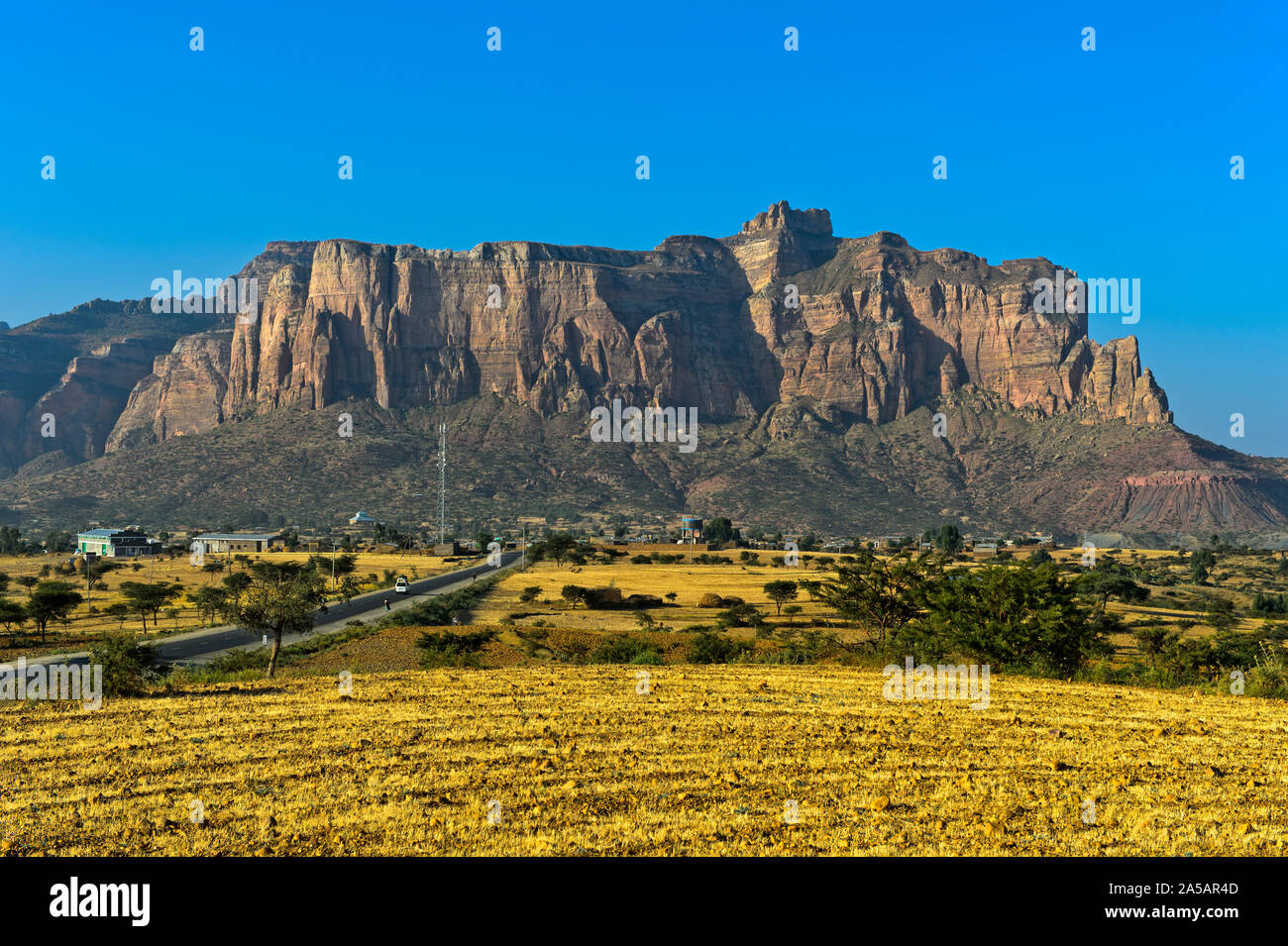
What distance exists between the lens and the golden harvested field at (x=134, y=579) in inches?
1608

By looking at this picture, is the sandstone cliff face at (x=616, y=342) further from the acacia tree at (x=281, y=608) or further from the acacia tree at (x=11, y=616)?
the acacia tree at (x=281, y=608)

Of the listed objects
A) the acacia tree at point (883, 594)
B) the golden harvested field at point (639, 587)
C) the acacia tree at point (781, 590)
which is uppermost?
the acacia tree at point (883, 594)

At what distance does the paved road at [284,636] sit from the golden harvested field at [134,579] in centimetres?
277

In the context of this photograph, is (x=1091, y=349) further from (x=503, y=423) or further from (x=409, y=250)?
(x=409, y=250)

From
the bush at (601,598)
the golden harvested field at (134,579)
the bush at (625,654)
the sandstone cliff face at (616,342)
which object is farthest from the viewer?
the sandstone cliff face at (616,342)

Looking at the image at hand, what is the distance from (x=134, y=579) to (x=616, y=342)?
12499cm

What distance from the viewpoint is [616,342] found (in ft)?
620

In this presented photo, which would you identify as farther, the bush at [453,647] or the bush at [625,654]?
the bush at [625,654]

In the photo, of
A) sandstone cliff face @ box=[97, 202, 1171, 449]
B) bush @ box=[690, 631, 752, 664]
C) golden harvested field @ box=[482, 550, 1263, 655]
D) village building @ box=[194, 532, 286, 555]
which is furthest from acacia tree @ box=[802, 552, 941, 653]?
sandstone cliff face @ box=[97, 202, 1171, 449]

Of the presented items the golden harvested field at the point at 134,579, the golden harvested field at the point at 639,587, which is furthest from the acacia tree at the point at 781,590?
the golden harvested field at the point at 134,579

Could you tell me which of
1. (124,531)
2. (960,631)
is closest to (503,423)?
(124,531)

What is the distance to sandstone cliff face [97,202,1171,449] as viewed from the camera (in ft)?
569

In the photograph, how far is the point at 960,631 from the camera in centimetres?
2355

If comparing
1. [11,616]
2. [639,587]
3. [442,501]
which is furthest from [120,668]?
[442,501]
